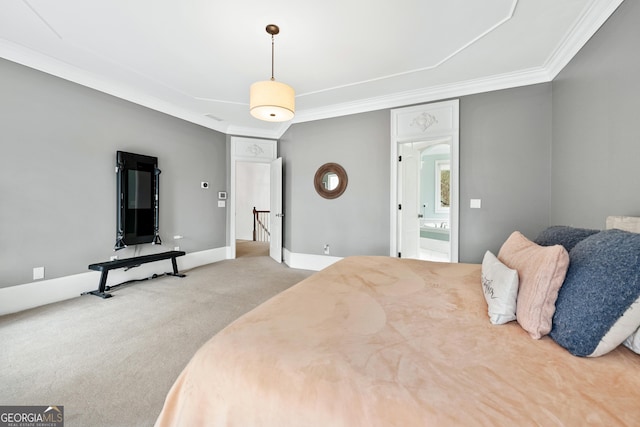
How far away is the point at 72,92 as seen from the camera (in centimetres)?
313

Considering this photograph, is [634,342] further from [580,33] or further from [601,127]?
[580,33]

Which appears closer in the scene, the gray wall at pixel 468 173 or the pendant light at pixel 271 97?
the pendant light at pixel 271 97

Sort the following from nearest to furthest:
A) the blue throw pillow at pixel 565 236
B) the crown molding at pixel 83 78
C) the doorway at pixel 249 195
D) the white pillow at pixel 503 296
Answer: the white pillow at pixel 503 296
the blue throw pillow at pixel 565 236
the crown molding at pixel 83 78
the doorway at pixel 249 195

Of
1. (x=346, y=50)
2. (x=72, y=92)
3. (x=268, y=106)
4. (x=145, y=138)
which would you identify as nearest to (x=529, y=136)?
(x=346, y=50)

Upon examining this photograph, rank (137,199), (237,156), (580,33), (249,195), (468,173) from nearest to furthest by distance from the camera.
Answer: (580,33)
(468,173)
(137,199)
(237,156)
(249,195)

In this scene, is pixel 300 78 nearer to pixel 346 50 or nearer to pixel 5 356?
pixel 346 50

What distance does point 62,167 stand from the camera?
3051mm

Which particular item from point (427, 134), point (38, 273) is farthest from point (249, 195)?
point (427, 134)

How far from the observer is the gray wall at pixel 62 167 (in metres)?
2.70

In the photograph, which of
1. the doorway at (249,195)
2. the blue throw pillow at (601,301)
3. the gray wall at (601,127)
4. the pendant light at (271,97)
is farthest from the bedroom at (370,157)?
the doorway at (249,195)

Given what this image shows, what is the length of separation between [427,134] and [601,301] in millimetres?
3213

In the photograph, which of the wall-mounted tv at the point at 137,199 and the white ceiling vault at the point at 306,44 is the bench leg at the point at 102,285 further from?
the white ceiling vault at the point at 306,44

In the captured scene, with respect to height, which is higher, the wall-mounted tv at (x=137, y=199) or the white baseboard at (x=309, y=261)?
the wall-mounted tv at (x=137, y=199)

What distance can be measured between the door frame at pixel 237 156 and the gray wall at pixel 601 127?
4.52 metres
